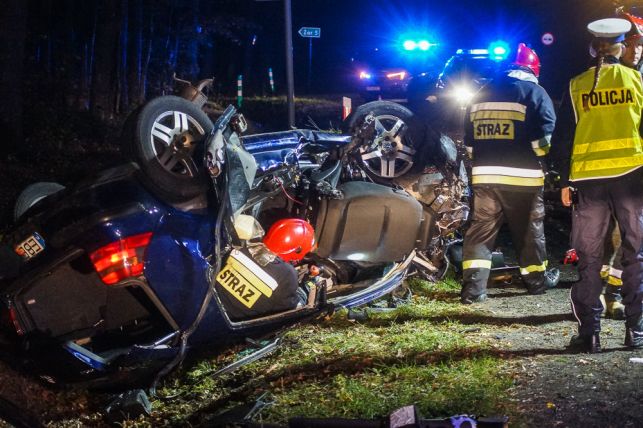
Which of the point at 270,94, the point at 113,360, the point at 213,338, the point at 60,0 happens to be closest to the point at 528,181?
the point at 213,338

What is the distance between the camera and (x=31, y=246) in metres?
3.59

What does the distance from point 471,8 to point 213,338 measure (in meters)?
29.7

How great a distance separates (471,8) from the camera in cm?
3097

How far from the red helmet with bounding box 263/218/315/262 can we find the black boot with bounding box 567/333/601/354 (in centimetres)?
172

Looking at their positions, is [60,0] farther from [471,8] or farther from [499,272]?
[471,8]

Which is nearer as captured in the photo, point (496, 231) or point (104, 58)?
point (496, 231)

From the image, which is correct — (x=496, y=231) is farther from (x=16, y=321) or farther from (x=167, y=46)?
(x=167, y=46)

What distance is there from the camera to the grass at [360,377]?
3520mm

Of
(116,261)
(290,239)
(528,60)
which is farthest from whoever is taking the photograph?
(528,60)

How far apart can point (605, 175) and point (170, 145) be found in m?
2.58

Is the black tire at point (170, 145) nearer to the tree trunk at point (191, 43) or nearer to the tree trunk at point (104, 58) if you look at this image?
the tree trunk at point (104, 58)

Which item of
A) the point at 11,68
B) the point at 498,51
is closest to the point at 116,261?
the point at 11,68

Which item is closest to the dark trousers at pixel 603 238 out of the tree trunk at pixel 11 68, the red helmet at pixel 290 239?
the red helmet at pixel 290 239

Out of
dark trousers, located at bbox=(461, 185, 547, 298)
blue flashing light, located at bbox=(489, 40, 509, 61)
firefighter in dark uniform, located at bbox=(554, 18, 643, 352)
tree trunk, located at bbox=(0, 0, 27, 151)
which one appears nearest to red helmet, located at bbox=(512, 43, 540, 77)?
dark trousers, located at bbox=(461, 185, 547, 298)
